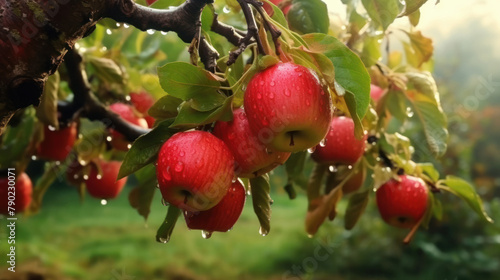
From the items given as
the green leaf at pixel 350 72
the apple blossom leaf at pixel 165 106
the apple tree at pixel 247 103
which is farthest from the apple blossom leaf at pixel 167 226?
the green leaf at pixel 350 72

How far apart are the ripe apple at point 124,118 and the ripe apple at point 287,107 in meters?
0.53

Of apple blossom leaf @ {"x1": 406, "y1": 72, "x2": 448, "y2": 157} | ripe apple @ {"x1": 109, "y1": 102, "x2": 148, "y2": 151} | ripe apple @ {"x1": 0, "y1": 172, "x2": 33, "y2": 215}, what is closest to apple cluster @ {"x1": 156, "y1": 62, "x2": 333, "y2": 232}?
apple blossom leaf @ {"x1": 406, "y1": 72, "x2": 448, "y2": 157}

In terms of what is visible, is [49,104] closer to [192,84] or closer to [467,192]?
[192,84]

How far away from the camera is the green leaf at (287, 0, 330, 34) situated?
67 centimetres

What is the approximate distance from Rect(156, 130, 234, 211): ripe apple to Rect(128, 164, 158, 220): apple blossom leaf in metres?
0.24

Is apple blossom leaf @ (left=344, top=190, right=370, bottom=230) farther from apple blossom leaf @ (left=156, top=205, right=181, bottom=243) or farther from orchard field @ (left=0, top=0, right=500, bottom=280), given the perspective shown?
apple blossom leaf @ (left=156, top=205, right=181, bottom=243)

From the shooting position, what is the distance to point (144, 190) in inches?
28.4

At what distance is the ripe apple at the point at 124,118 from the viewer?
92cm

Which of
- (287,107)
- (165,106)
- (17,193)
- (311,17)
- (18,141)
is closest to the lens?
(287,107)

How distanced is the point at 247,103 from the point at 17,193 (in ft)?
2.60

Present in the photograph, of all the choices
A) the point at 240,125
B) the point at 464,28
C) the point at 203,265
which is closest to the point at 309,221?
the point at 240,125

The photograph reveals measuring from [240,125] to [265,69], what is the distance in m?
Result: 0.06

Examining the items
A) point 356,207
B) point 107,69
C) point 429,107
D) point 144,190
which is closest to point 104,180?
point 107,69

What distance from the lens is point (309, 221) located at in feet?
2.74
